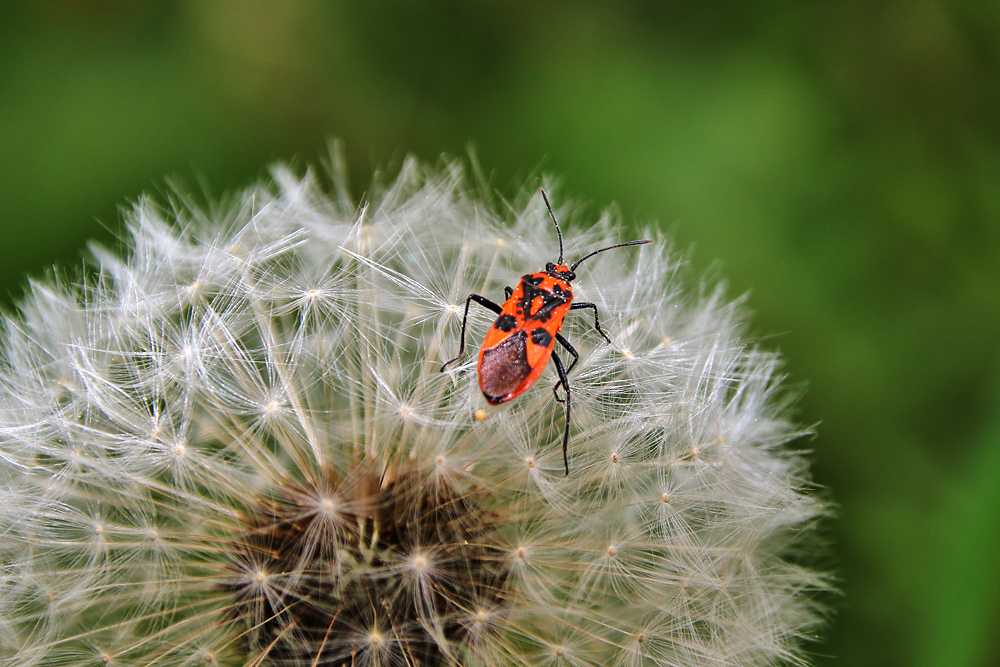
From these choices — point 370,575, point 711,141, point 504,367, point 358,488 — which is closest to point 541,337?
point 504,367

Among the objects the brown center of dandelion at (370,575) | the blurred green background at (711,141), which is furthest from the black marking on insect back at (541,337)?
the blurred green background at (711,141)

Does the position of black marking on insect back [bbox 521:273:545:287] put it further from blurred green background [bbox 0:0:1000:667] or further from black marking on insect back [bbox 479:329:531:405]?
blurred green background [bbox 0:0:1000:667]

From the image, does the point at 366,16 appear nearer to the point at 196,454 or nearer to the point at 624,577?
the point at 196,454

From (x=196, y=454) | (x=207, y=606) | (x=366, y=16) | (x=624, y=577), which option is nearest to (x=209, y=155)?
(x=366, y=16)

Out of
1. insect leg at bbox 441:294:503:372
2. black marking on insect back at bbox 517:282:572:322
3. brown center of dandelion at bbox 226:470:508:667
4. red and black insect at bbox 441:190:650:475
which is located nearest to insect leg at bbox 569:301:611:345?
red and black insect at bbox 441:190:650:475

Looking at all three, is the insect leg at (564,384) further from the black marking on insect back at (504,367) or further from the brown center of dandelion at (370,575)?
the brown center of dandelion at (370,575)

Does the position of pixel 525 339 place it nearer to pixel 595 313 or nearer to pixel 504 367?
pixel 504 367

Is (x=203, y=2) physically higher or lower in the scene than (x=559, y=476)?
higher
